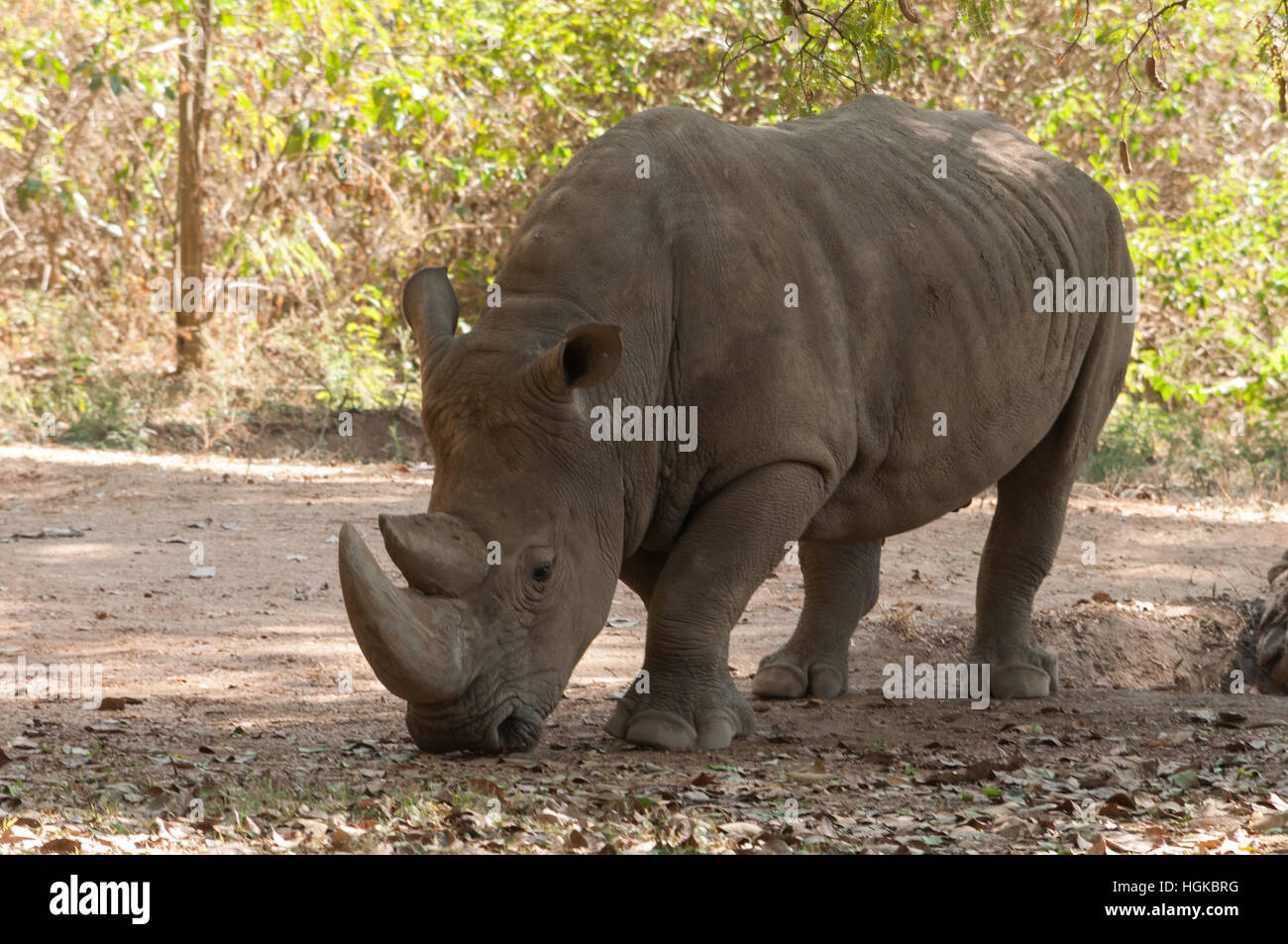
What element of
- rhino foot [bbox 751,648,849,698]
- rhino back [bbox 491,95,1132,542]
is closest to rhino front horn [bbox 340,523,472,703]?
rhino back [bbox 491,95,1132,542]

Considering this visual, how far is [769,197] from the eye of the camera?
5645mm

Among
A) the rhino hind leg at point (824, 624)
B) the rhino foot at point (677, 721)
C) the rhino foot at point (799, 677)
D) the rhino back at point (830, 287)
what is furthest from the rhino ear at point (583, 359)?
the rhino foot at point (799, 677)

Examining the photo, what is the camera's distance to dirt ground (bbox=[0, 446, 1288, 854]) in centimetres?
420

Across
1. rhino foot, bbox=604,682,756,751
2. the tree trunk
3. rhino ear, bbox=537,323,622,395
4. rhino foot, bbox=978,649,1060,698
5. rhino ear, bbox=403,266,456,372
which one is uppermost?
the tree trunk

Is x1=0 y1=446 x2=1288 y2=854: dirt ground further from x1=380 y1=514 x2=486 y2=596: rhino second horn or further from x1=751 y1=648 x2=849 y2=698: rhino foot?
x1=380 y1=514 x2=486 y2=596: rhino second horn

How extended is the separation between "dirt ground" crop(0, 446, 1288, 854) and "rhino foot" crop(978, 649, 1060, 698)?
133 millimetres

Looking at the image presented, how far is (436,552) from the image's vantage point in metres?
4.65

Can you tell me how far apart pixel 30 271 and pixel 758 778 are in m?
13.4

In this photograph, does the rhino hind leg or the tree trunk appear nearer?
the rhino hind leg

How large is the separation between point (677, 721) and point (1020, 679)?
7.43 ft

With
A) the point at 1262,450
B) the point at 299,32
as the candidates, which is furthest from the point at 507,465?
the point at 1262,450

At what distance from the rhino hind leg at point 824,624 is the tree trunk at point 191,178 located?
27.4ft

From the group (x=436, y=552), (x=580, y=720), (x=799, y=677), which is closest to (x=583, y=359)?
(x=436, y=552)

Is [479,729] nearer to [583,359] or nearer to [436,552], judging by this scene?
[436,552]
